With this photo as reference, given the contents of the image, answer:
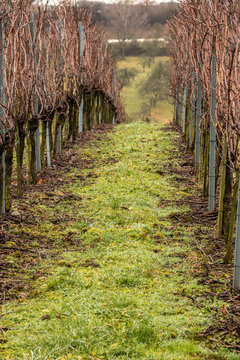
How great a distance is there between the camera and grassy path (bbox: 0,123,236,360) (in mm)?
3662

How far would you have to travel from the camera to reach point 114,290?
4.79 m

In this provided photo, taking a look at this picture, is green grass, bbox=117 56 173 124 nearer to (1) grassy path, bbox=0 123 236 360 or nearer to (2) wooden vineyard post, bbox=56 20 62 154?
(2) wooden vineyard post, bbox=56 20 62 154

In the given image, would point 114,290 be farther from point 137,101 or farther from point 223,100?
point 137,101

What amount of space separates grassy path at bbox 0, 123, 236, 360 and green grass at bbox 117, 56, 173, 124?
97.5 feet

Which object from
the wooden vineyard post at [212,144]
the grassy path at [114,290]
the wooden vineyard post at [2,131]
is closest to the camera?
the grassy path at [114,290]

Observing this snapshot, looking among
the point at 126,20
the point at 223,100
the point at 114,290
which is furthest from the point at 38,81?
the point at 126,20

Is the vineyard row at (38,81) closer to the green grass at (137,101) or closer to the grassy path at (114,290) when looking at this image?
the grassy path at (114,290)

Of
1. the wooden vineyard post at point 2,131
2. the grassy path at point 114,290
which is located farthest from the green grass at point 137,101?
the wooden vineyard post at point 2,131

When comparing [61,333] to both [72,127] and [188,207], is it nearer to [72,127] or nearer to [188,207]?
[188,207]

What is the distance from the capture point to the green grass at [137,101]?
130ft

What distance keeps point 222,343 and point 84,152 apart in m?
8.82

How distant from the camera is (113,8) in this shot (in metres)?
49.3

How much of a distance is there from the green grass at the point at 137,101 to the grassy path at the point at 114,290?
2971 cm

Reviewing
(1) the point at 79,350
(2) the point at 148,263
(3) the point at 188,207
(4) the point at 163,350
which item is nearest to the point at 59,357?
(1) the point at 79,350
